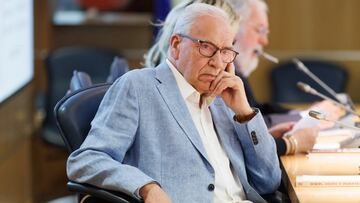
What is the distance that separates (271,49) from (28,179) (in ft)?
6.45

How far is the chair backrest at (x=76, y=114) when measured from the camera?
2.58 metres

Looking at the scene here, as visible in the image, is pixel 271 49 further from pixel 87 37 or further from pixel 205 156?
pixel 205 156

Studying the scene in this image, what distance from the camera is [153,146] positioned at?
8.06 feet

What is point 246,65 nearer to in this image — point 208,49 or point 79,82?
point 79,82

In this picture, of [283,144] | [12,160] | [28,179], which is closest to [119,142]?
[283,144]

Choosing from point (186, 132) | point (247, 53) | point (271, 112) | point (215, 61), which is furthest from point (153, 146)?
point (271, 112)

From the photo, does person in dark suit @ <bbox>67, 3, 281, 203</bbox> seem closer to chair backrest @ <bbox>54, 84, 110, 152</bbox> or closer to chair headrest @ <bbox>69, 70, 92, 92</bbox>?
chair backrest @ <bbox>54, 84, 110, 152</bbox>

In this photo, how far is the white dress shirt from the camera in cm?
256

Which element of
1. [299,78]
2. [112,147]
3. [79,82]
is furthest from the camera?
[299,78]

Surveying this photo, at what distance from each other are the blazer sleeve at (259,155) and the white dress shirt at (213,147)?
75mm

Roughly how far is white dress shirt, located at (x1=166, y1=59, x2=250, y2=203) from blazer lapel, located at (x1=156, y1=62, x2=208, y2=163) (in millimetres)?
24

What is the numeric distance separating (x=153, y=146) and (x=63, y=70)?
255 cm

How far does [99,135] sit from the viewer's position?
95.5 inches

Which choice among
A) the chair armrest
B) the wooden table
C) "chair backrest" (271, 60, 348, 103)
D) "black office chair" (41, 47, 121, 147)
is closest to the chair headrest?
the chair armrest
